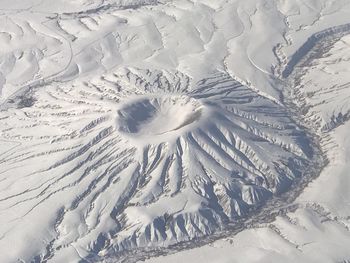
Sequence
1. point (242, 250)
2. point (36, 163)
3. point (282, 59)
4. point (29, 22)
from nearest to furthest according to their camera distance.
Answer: point (242, 250)
point (36, 163)
point (282, 59)
point (29, 22)

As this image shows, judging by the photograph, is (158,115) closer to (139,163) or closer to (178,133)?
(178,133)

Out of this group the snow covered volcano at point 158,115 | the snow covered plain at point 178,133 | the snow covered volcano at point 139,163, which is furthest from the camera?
the snow covered volcano at point 158,115

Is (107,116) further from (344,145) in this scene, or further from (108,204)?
(344,145)

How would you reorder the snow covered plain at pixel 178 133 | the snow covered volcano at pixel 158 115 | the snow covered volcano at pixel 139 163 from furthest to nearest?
the snow covered volcano at pixel 158 115 < the snow covered volcano at pixel 139 163 < the snow covered plain at pixel 178 133

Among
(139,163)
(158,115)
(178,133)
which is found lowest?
(139,163)

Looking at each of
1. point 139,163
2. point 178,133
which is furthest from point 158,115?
point 139,163

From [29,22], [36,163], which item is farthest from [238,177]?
[29,22]
